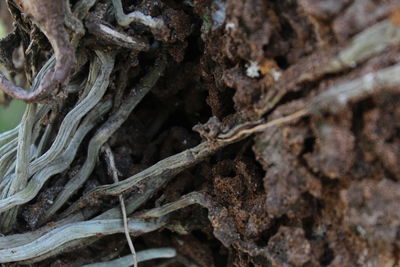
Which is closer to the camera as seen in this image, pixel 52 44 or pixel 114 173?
pixel 52 44

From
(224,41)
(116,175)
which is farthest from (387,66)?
(116,175)

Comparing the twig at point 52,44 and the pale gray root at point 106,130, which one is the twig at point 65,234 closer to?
the pale gray root at point 106,130

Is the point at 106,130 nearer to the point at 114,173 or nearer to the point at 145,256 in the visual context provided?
the point at 114,173

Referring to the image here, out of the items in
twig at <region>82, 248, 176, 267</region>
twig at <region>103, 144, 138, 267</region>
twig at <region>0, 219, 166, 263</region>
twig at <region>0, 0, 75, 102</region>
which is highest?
twig at <region>0, 0, 75, 102</region>

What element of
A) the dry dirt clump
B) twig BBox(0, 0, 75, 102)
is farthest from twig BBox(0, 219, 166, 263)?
twig BBox(0, 0, 75, 102)

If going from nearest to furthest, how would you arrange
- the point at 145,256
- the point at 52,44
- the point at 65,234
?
the point at 52,44 → the point at 65,234 → the point at 145,256

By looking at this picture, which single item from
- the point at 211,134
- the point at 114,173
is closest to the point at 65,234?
the point at 114,173

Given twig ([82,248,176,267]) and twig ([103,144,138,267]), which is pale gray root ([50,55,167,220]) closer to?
twig ([103,144,138,267])

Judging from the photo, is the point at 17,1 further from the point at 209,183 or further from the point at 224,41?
the point at 209,183
